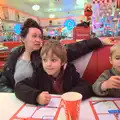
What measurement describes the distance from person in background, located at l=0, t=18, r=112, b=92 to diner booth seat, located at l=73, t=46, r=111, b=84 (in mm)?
53

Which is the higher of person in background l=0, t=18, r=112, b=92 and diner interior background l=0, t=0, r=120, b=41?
diner interior background l=0, t=0, r=120, b=41

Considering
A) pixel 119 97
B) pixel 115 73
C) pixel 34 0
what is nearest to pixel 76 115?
pixel 119 97

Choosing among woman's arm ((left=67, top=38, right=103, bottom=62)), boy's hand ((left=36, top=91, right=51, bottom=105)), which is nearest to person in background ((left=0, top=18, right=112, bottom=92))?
woman's arm ((left=67, top=38, right=103, bottom=62))

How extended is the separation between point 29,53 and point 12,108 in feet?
2.96

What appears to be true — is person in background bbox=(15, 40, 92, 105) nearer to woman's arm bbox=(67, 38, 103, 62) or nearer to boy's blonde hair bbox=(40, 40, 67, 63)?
boy's blonde hair bbox=(40, 40, 67, 63)

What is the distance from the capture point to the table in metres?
0.92

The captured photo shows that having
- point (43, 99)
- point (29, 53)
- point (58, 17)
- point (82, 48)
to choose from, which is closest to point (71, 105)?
point (43, 99)

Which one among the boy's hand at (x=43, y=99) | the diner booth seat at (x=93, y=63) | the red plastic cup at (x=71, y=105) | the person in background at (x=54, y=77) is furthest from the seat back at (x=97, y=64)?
the red plastic cup at (x=71, y=105)

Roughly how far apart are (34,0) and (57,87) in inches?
380

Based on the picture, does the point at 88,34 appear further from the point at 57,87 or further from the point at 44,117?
the point at 44,117

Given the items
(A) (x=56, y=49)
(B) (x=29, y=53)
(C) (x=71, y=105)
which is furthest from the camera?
(B) (x=29, y=53)

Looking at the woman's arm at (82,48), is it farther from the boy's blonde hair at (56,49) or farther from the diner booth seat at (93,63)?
the boy's blonde hair at (56,49)

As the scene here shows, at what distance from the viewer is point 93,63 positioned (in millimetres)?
1723

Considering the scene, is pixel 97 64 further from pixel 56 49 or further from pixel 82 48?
pixel 56 49
